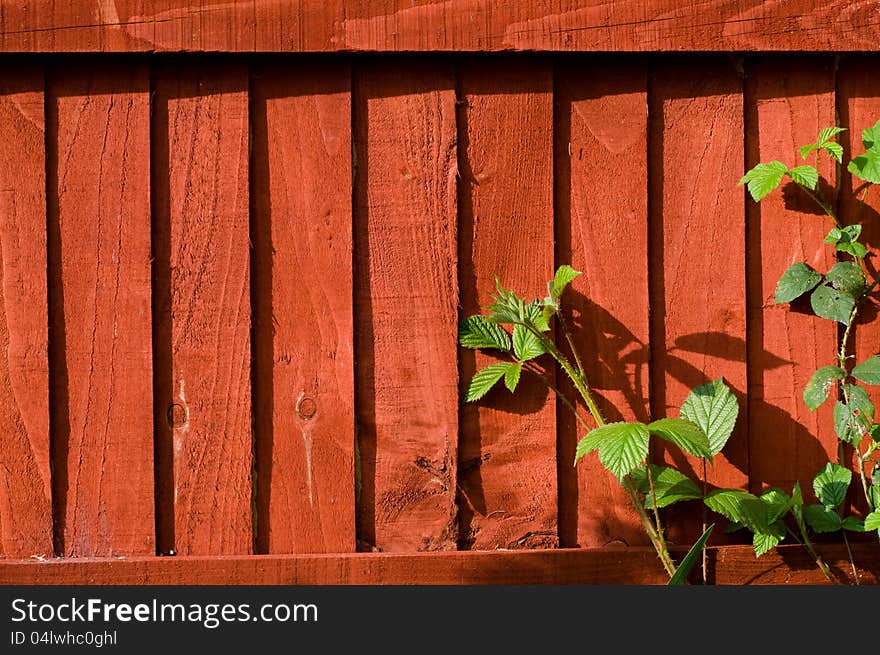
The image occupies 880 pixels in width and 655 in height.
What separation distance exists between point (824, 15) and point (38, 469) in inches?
72.3

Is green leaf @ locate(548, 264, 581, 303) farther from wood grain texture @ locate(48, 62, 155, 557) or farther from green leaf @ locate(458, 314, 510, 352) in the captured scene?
wood grain texture @ locate(48, 62, 155, 557)

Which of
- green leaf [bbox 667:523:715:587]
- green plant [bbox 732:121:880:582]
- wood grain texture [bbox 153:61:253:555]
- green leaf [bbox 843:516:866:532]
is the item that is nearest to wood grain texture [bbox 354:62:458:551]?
wood grain texture [bbox 153:61:253:555]

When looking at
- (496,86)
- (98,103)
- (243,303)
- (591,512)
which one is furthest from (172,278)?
(591,512)

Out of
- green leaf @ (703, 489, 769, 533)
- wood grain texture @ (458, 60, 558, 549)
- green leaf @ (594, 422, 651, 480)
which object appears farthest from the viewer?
wood grain texture @ (458, 60, 558, 549)

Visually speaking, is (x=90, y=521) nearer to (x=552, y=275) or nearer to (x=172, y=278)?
(x=172, y=278)

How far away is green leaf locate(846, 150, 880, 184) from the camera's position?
1755 mm

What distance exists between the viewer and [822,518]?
70.5 inches

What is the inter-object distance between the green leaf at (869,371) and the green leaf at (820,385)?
0.03 metres

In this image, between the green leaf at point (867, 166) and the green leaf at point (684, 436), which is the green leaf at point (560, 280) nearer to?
the green leaf at point (684, 436)

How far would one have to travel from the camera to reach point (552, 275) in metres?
1.81

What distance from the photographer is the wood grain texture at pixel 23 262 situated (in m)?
1.75

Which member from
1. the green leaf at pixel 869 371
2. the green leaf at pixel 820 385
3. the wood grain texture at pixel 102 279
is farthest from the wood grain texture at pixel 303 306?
the green leaf at pixel 869 371

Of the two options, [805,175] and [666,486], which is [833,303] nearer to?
[805,175]

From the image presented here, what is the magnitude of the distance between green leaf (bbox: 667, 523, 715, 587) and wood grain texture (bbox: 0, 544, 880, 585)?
0.06 metres
